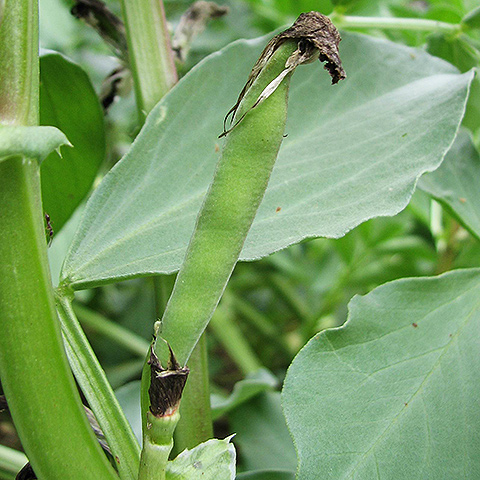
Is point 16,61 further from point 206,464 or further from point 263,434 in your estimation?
point 263,434

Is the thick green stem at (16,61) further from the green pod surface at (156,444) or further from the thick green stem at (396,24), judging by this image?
the thick green stem at (396,24)

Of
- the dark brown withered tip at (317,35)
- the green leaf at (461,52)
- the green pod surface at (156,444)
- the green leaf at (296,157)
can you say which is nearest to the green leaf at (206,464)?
Result: the green pod surface at (156,444)

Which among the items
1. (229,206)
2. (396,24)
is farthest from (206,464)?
(396,24)

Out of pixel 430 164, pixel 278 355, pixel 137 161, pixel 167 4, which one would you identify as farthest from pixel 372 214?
pixel 167 4

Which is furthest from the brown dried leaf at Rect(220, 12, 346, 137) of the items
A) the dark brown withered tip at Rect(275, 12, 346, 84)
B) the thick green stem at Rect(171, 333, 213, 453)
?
the thick green stem at Rect(171, 333, 213, 453)

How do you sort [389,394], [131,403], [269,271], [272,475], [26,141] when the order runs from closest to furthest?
1. [26,141]
2. [389,394]
3. [272,475]
4. [131,403]
5. [269,271]

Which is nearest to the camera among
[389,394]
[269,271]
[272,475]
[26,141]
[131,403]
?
[26,141]

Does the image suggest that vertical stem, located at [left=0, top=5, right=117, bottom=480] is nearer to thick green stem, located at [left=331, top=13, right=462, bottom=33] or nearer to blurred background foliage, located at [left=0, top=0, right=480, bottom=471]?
blurred background foliage, located at [left=0, top=0, right=480, bottom=471]
